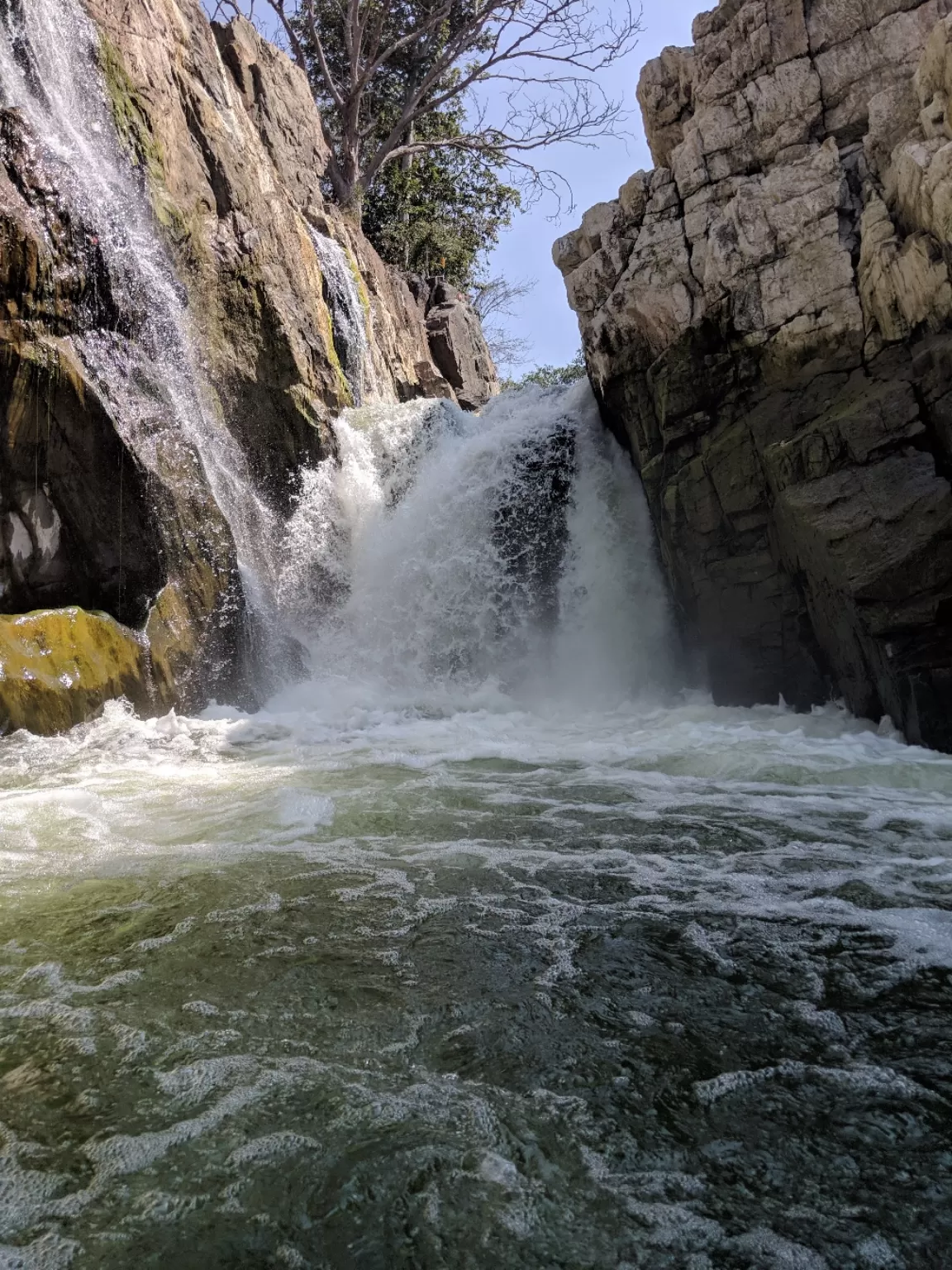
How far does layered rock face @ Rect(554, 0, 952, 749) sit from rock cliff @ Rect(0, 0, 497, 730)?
421 centimetres

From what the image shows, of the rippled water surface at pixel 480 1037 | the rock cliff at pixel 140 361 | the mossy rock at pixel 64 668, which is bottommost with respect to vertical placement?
the rippled water surface at pixel 480 1037

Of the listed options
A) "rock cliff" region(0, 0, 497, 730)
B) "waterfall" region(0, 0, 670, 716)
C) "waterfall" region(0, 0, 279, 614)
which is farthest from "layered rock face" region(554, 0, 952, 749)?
"waterfall" region(0, 0, 279, 614)

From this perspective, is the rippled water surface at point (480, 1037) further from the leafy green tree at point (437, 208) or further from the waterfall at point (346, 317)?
the leafy green tree at point (437, 208)

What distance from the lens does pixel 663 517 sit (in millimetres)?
8883

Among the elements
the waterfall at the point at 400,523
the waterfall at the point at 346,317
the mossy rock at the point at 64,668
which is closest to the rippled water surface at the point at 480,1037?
the mossy rock at the point at 64,668

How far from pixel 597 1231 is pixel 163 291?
10171 mm

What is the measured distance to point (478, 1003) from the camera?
239cm

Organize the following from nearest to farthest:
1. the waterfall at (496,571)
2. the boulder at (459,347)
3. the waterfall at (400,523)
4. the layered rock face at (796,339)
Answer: the layered rock face at (796,339) → the waterfall at (400,523) → the waterfall at (496,571) → the boulder at (459,347)

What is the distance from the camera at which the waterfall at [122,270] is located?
8492 mm

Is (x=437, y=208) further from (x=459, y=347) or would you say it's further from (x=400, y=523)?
(x=400, y=523)

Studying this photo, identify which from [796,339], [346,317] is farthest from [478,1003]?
[346,317]

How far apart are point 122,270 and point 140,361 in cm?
100

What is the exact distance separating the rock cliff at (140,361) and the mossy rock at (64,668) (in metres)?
0.02

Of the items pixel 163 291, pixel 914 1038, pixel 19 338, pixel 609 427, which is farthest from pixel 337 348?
pixel 914 1038
